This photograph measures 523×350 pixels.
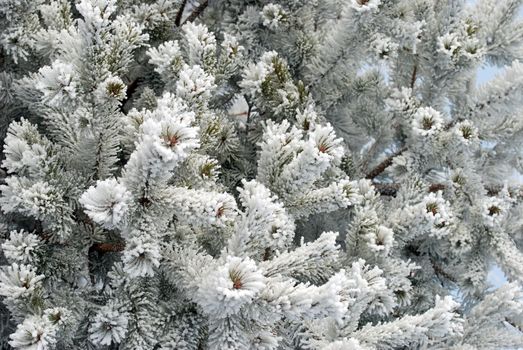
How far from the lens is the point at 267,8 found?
2088mm

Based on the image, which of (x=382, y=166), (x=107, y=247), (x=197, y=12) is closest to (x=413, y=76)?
(x=382, y=166)

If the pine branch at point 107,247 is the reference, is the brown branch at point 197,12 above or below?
above

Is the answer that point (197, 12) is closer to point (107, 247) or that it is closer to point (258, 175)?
point (258, 175)

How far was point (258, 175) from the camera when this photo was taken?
1787 millimetres

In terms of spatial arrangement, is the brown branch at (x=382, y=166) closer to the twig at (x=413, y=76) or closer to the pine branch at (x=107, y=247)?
the twig at (x=413, y=76)

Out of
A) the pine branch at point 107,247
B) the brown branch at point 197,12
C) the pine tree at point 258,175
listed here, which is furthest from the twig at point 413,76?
the pine branch at point 107,247

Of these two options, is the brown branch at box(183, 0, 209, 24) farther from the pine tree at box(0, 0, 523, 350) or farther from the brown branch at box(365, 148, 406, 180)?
the brown branch at box(365, 148, 406, 180)

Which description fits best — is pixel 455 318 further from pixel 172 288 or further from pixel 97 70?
pixel 97 70

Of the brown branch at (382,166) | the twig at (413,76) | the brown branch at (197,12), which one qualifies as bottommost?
the brown branch at (382,166)

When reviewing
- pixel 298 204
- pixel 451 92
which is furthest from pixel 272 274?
pixel 451 92

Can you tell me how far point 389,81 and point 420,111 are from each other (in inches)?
16.5

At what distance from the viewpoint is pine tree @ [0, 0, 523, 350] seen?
57.2 inches

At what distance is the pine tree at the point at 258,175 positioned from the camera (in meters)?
1.45

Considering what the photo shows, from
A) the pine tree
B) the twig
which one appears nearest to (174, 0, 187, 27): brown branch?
the pine tree
